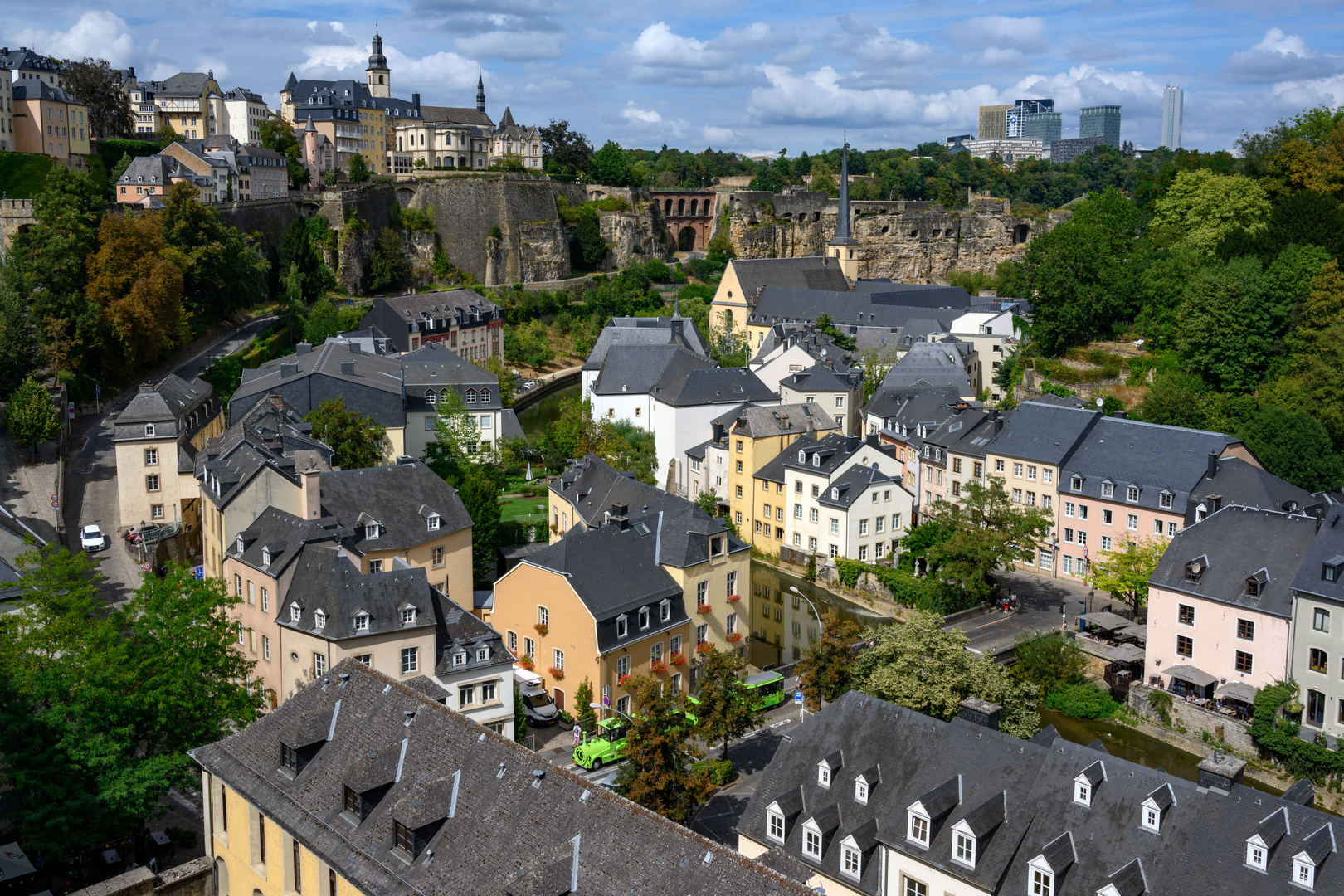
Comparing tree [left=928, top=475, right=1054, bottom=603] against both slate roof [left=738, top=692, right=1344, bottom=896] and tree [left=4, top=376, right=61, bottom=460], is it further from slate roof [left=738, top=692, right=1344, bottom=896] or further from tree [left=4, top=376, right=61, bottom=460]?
tree [left=4, top=376, right=61, bottom=460]

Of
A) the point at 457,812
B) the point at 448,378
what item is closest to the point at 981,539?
the point at 457,812

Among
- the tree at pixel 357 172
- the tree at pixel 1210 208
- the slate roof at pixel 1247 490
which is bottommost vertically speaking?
the slate roof at pixel 1247 490

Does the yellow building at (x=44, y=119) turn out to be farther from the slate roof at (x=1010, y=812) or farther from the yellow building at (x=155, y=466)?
the slate roof at (x=1010, y=812)

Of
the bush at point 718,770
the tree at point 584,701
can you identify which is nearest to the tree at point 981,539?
the bush at point 718,770

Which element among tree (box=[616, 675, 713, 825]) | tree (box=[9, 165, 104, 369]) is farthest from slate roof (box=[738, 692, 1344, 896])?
tree (box=[9, 165, 104, 369])

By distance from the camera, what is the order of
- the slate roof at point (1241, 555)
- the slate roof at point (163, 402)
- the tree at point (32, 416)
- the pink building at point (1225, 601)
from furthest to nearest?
the tree at point (32, 416) < the slate roof at point (163, 402) < the slate roof at point (1241, 555) < the pink building at point (1225, 601)

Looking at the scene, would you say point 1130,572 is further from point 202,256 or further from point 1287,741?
point 202,256
